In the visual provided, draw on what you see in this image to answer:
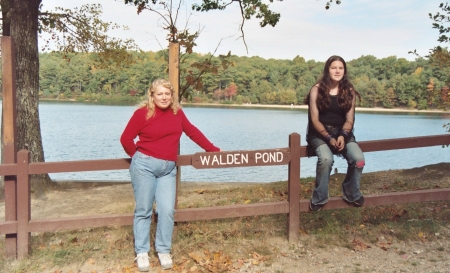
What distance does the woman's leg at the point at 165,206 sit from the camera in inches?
171

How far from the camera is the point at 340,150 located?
4676 mm

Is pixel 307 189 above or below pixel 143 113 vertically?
below

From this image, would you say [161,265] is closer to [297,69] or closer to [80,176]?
[80,176]

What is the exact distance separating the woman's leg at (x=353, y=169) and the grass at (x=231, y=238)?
0.58m

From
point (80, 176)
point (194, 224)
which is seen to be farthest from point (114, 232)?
point (80, 176)

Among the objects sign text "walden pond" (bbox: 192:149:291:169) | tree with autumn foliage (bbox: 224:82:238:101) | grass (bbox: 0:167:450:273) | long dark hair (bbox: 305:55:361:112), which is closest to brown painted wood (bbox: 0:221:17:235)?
grass (bbox: 0:167:450:273)

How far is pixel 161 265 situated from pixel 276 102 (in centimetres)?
6156

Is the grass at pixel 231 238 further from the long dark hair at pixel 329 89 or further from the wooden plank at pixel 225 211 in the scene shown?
the long dark hair at pixel 329 89

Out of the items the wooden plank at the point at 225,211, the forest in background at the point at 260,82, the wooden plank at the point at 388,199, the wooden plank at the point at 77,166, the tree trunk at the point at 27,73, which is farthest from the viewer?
the forest in background at the point at 260,82

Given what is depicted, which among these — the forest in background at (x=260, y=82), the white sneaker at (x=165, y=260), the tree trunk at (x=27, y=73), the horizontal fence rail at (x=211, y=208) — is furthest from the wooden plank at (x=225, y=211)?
the forest in background at (x=260, y=82)

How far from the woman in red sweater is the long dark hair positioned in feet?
4.80

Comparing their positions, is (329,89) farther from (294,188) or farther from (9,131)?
(9,131)

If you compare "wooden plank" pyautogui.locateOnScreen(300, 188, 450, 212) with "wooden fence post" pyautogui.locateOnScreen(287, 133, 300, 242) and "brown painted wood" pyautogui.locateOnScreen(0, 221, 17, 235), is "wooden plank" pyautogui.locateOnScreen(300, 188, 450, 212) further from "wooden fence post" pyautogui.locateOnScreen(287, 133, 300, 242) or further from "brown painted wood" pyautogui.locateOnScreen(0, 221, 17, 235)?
"brown painted wood" pyautogui.locateOnScreen(0, 221, 17, 235)

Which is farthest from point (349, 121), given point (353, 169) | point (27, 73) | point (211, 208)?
point (27, 73)
